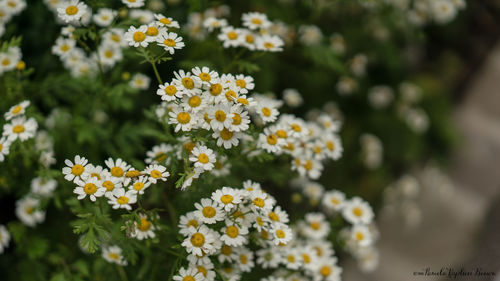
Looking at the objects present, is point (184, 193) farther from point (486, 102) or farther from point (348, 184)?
point (486, 102)

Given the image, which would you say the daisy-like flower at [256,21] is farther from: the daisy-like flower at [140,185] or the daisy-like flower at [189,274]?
the daisy-like flower at [189,274]

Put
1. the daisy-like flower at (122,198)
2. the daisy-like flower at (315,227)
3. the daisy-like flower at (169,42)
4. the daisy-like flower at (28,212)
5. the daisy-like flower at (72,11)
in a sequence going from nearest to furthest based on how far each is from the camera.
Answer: the daisy-like flower at (122,198) < the daisy-like flower at (169,42) < the daisy-like flower at (72,11) < the daisy-like flower at (315,227) < the daisy-like flower at (28,212)

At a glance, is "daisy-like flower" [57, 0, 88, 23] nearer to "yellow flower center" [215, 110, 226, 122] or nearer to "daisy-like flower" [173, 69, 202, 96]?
"daisy-like flower" [173, 69, 202, 96]

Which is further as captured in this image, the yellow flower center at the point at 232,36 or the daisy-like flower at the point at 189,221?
the yellow flower center at the point at 232,36

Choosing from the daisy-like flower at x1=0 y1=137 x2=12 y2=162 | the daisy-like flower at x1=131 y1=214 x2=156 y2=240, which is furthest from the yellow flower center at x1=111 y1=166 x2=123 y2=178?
the daisy-like flower at x1=0 y1=137 x2=12 y2=162

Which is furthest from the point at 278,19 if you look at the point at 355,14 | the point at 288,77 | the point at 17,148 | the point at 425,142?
the point at 425,142

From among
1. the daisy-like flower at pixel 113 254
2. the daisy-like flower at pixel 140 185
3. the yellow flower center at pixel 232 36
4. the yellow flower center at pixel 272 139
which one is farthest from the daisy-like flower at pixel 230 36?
the daisy-like flower at pixel 113 254
